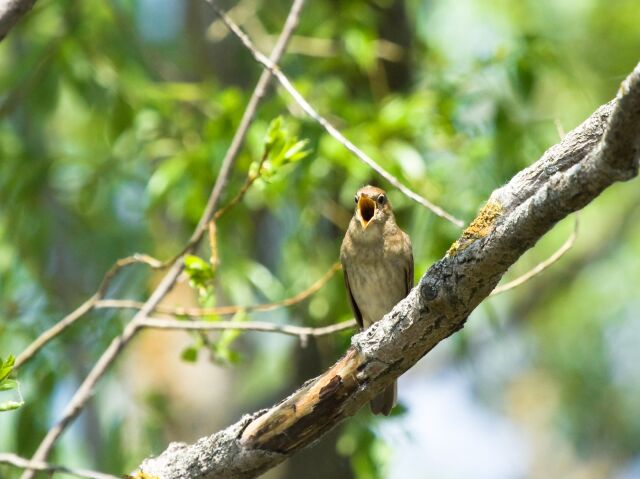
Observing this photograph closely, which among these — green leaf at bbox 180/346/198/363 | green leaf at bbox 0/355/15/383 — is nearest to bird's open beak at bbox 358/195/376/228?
green leaf at bbox 180/346/198/363

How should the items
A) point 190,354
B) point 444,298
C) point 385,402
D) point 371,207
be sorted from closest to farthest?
point 444,298 < point 190,354 < point 385,402 < point 371,207

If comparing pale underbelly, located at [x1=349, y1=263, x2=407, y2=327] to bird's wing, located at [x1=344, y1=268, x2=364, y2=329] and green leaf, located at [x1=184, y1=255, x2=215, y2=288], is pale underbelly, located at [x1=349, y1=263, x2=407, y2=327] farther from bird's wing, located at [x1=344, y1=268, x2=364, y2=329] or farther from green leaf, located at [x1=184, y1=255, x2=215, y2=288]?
green leaf, located at [x1=184, y1=255, x2=215, y2=288]

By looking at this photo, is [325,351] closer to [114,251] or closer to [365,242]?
[365,242]

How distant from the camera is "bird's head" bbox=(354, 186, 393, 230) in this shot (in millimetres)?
4996

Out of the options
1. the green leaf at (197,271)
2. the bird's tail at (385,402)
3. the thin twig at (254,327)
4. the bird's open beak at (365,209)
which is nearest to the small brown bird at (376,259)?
the bird's open beak at (365,209)

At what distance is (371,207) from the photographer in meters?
5.11

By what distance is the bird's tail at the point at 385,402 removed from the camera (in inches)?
189

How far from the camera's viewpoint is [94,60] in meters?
6.00

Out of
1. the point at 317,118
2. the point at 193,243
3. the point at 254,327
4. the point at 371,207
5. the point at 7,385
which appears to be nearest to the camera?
the point at 7,385

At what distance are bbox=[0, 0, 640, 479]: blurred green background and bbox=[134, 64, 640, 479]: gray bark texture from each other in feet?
3.59

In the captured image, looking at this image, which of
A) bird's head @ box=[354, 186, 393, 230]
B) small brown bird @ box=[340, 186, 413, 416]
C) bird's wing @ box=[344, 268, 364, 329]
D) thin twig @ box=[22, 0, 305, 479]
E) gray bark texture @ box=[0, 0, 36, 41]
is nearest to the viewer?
gray bark texture @ box=[0, 0, 36, 41]

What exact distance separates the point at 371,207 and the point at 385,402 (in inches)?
39.1

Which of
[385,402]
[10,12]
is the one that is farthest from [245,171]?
[10,12]

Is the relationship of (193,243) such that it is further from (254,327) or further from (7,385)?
(7,385)
